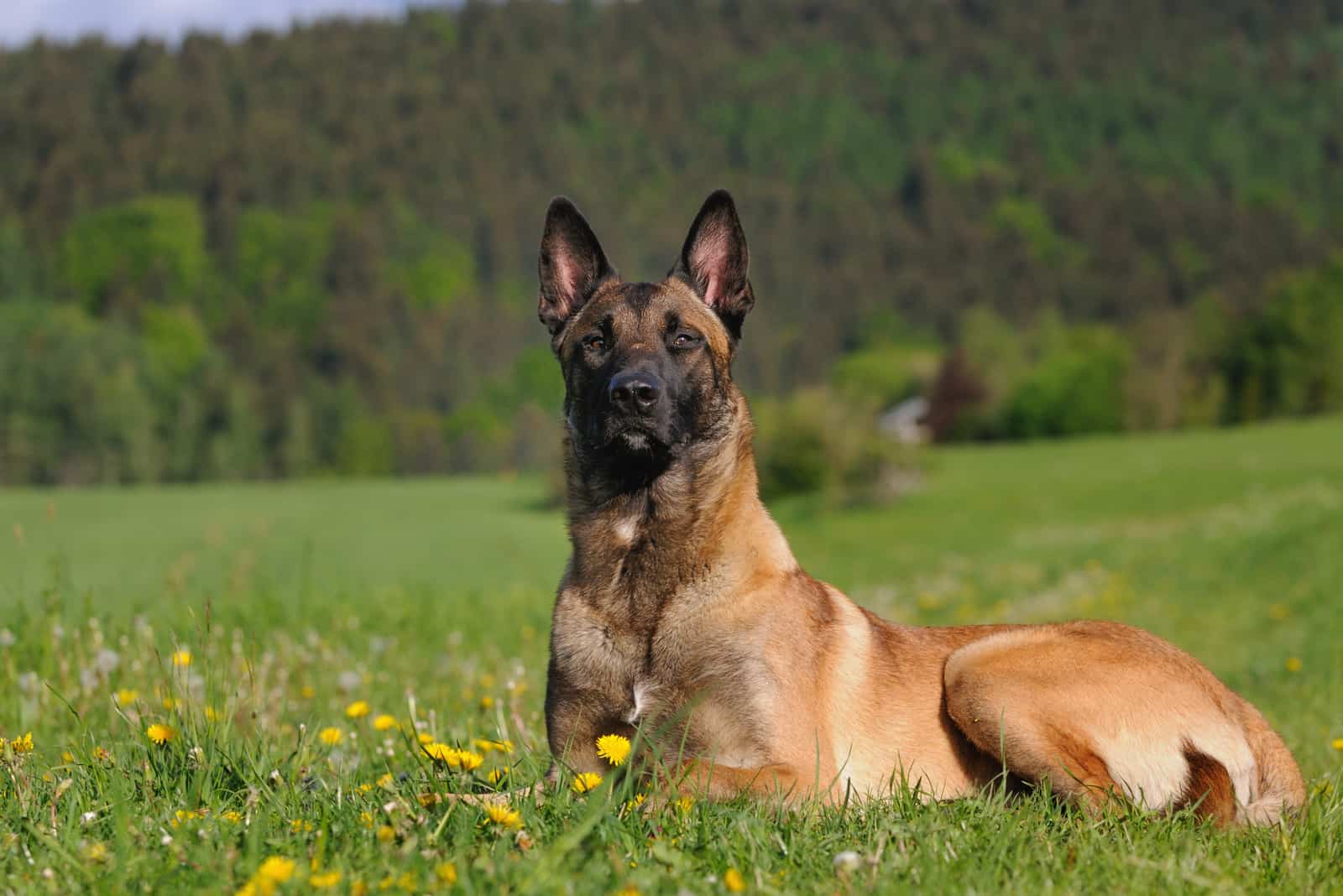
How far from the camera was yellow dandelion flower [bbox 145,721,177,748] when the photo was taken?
3770 mm

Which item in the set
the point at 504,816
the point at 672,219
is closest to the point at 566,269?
the point at 504,816

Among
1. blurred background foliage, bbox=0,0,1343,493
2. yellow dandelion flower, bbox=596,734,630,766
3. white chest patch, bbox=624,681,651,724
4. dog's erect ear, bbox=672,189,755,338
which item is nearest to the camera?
yellow dandelion flower, bbox=596,734,630,766

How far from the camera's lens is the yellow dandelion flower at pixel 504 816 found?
9.68ft

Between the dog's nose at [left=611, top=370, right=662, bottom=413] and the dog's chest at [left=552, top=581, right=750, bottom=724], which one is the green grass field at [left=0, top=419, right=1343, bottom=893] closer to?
the dog's chest at [left=552, top=581, right=750, bottom=724]

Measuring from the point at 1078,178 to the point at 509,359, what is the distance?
77513 millimetres

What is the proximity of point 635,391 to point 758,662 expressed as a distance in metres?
1.08

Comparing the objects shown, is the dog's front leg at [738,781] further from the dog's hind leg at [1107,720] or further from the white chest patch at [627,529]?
the white chest patch at [627,529]

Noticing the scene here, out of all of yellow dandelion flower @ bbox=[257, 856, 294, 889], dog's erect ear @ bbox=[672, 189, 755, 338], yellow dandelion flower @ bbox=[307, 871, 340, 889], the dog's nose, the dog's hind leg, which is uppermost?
dog's erect ear @ bbox=[672, 189, 755, 338]

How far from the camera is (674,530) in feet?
14.3

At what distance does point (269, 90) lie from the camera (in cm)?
12344

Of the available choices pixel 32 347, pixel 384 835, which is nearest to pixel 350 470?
pixel 32 347

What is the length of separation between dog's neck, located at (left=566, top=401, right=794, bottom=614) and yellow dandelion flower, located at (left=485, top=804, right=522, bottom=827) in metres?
1.25

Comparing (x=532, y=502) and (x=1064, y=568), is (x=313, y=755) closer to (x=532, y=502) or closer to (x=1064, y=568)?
(x=1064, y=568)

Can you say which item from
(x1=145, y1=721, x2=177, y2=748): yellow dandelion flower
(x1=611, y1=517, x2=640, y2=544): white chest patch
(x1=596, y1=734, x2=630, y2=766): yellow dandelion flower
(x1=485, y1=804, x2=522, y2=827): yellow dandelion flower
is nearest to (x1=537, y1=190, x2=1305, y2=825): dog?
(x1=611, y1=517, x2=640, y2=544): white chest patch
